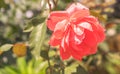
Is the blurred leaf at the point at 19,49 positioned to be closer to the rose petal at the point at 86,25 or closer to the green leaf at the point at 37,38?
the green leaf at the point at 37,38

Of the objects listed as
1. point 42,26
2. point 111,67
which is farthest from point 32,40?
point 111,67

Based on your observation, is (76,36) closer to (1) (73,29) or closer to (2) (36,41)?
(1) (73,29)

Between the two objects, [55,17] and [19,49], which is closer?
[55,17]

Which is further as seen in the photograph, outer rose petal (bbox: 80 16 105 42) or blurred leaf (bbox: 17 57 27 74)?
blurred leaf (bbox: 17 57 27 74)

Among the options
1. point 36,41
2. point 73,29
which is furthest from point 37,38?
point 73,29

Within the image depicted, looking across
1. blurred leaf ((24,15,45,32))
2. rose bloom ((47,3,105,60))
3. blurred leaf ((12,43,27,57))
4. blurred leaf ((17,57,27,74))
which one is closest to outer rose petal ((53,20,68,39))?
rose bloom ((47,3,105,60))

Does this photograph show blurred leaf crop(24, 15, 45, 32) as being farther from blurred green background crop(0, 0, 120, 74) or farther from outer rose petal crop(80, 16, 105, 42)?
outer rose petal crop(80, 16, 105, 42)
